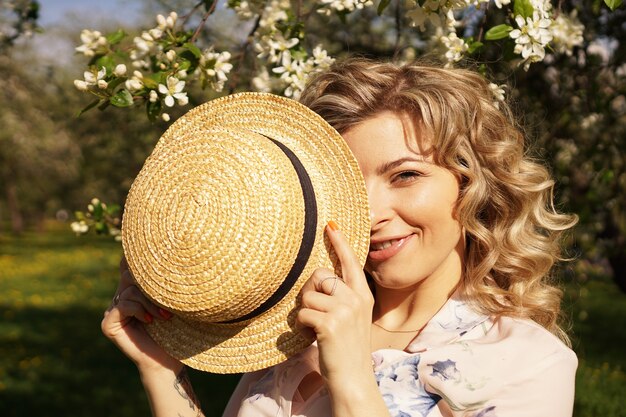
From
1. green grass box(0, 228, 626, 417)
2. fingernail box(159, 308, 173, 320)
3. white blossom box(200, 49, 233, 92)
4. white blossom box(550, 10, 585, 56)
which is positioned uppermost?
white blossom box(550, 10, 585, 56)

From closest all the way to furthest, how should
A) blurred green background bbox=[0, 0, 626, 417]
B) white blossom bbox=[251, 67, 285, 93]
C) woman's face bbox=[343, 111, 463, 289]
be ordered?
woman's face bbox=[343, 111, 463, 289], white blossom bbox=[251, 67, 285, 93], blurred green background bbox=[0, 0, 626, 417]

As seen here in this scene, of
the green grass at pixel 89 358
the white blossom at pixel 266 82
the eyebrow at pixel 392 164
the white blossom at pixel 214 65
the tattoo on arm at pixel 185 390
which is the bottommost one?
the green grass at pixel 89 358

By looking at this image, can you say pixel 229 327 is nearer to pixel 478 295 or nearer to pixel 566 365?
pixel 478 295

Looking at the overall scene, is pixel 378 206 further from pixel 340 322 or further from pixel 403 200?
pixel 340 322

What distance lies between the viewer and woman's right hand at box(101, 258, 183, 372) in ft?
7.90

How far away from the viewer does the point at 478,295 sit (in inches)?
91.0

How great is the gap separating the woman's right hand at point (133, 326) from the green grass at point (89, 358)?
1707mm

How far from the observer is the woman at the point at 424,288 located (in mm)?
1976

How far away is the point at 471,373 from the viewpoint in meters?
2.03

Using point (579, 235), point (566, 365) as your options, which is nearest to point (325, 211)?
point (566, 365)

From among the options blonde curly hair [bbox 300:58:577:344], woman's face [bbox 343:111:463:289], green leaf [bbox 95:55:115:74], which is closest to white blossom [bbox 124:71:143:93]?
green leaf [bbox 95:55:115:74]

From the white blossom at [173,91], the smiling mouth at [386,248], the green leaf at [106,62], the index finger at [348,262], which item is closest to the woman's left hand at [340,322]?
the index finger at [348,262]

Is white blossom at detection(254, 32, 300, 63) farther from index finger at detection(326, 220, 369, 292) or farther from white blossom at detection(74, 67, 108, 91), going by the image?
index finger at detection(326, 220, 369, 292)

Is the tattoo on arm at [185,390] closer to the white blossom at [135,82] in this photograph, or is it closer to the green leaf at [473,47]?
the white blossom at [135,82]
